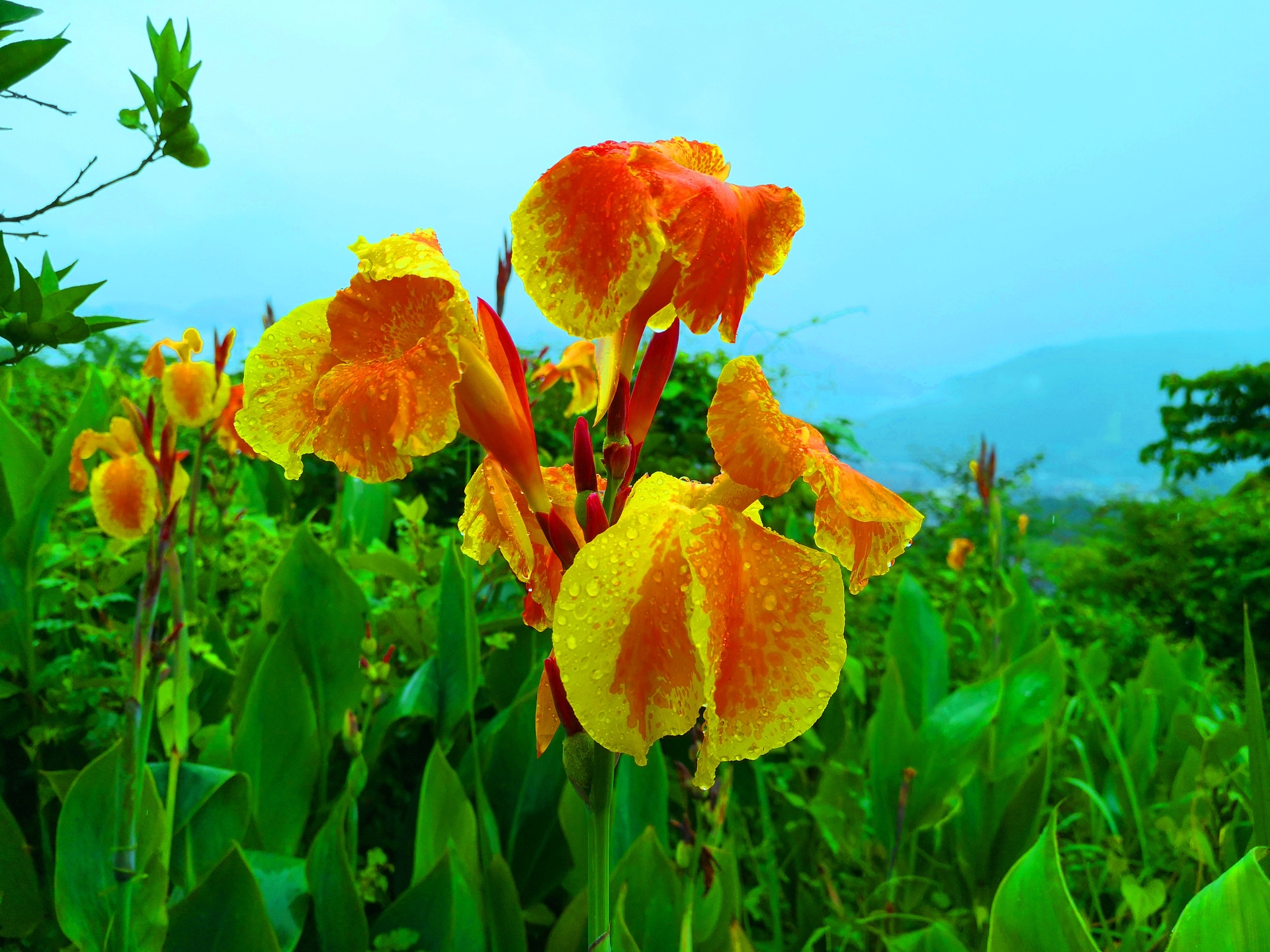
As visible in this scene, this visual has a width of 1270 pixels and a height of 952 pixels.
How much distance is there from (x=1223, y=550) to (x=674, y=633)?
16.9 feet

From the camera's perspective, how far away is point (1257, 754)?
742mm

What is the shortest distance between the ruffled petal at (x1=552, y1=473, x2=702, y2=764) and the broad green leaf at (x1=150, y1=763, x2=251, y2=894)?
2.61 ft

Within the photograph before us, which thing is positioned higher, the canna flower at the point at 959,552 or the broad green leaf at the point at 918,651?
the canna flower at the point at 959,552

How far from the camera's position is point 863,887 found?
126 cm

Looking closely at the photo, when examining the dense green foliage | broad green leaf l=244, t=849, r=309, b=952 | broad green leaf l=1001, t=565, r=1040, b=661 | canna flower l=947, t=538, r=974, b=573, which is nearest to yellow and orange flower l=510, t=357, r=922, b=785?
the dense green foliage

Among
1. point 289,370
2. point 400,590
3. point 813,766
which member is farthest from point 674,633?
point 813,766

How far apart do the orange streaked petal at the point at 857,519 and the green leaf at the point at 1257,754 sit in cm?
50

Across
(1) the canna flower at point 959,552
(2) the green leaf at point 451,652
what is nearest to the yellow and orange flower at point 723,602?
(2) the green leaf at point 451,652

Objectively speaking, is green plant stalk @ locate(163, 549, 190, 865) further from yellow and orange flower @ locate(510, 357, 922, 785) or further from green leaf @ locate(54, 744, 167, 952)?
yellow and orange flower @ locate(510, 357, 922, 785)

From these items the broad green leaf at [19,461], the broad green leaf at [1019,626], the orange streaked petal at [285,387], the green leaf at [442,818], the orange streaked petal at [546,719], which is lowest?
the green leaf at [442,818]

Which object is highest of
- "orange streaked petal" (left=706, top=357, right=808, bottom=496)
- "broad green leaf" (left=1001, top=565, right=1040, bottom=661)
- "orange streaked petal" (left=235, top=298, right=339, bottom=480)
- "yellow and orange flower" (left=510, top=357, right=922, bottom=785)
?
"broad green leaf" (left=1001, top=565, right=1040, bottom=661)

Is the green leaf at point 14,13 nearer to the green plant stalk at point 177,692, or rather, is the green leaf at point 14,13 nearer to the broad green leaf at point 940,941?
the green plant stalk at point 177,692

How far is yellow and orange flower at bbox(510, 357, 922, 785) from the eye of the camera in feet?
1.28

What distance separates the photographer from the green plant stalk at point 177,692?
34.0 inches
